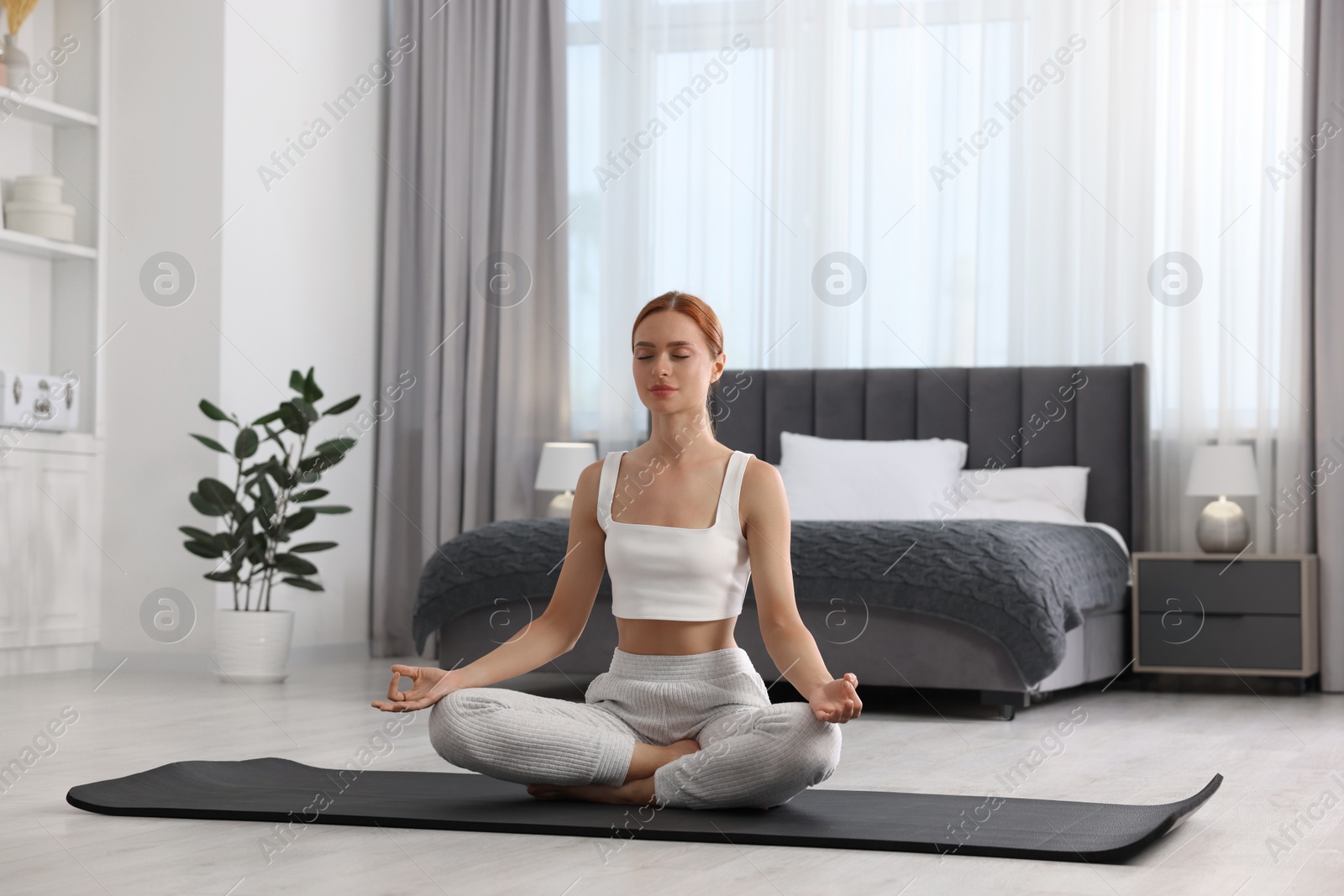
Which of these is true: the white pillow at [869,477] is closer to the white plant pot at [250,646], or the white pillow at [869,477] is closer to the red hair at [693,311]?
the white plant pot at [250,646]

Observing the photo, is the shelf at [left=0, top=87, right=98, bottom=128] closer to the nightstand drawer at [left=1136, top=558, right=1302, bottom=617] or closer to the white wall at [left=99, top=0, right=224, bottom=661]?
the white wall at [left=99, top=0, right=224, bottom=661]

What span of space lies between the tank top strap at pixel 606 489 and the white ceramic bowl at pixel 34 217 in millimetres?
3430

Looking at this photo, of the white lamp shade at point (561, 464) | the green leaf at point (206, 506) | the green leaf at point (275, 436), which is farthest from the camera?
the white lamp shade at point (561, 464)

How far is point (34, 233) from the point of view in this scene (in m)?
4.96

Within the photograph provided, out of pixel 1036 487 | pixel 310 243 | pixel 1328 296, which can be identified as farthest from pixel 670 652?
pixel 310 243

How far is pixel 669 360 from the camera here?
2184mm

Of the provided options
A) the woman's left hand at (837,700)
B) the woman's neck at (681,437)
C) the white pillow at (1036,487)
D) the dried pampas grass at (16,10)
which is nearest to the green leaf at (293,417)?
the dried pampas grass at (16,10)

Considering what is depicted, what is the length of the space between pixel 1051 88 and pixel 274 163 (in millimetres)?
2932

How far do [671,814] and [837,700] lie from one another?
408 mm

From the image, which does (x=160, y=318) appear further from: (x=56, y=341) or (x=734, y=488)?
(x=734, y=488)

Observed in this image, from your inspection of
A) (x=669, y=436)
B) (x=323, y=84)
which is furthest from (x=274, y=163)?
(x=669, y=436)

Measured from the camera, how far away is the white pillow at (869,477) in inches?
197

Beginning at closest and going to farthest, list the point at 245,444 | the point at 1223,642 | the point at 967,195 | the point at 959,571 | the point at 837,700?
the point at 837,700, the point at 959,571, the point at 1223,642, the point at 245,444, the point at 967,195

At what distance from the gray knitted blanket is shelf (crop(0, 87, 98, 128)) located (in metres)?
2.19
